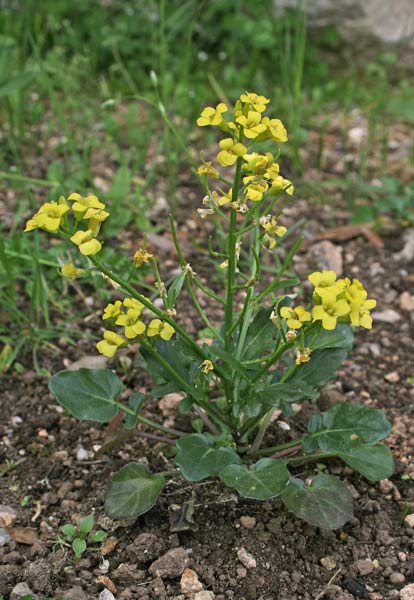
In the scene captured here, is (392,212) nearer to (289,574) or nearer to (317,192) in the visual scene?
(317,192)

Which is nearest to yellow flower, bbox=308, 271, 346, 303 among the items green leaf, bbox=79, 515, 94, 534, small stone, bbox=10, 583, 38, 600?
green leaf, bbox=79, 515, 94, 534

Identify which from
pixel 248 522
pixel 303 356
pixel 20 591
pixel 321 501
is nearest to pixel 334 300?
pixel 303 356

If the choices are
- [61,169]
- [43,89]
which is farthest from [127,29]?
[61,169]

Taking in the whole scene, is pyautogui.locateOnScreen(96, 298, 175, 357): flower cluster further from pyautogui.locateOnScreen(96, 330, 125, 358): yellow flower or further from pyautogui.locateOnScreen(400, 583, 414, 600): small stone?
pyautogui.locateOnScreen(400, 583, 414, 600): small stone

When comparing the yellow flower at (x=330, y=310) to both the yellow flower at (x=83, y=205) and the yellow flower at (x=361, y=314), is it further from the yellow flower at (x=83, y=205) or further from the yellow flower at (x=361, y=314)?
the yellow flower at (x=83, y=205)

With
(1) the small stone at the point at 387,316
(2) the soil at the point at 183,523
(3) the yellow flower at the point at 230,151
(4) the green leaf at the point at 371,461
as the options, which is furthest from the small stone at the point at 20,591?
(1) the small stone at the point at 387,316

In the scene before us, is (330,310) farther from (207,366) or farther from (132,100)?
(132,100)
